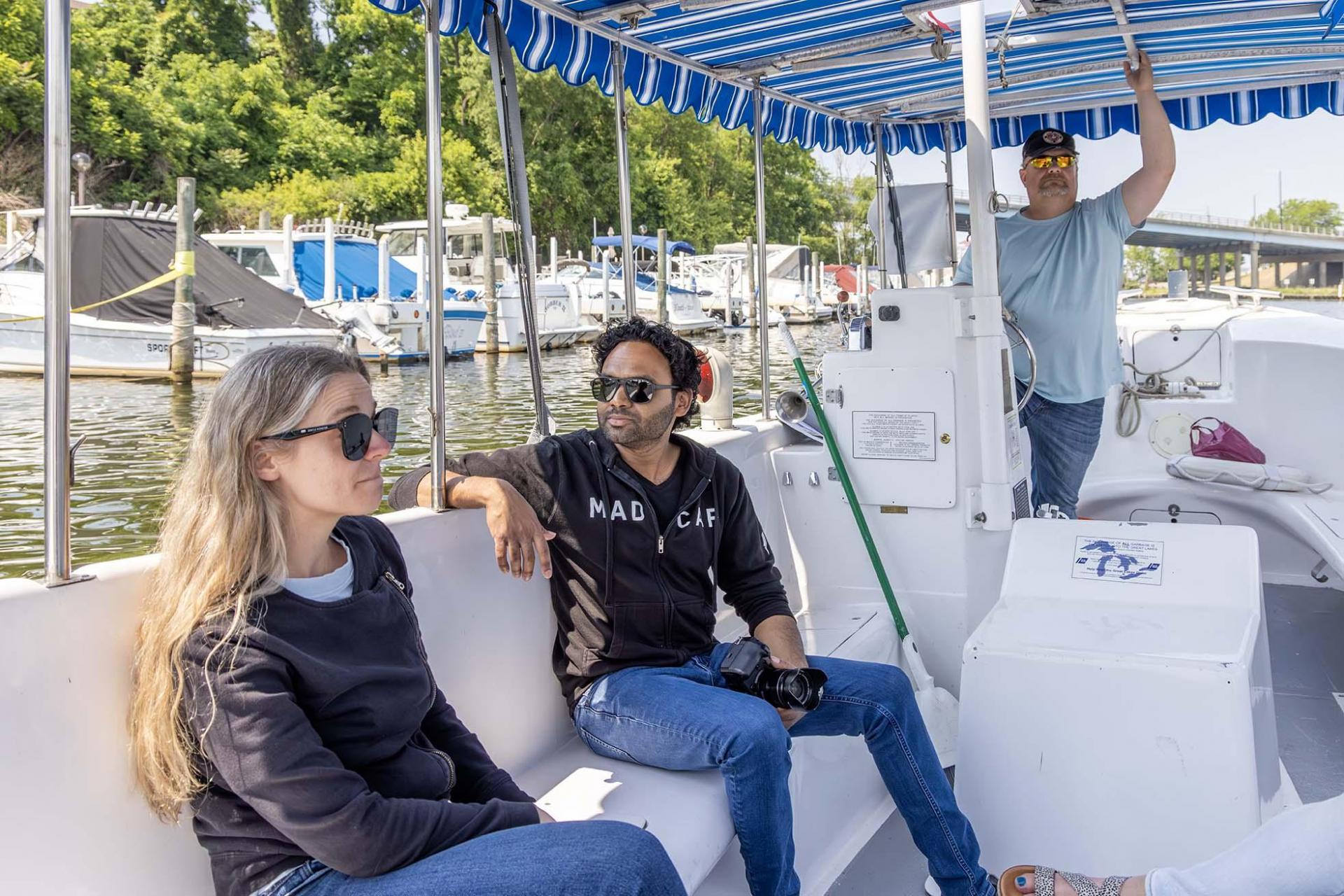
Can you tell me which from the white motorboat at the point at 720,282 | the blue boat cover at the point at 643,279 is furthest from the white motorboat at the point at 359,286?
the white motorboat at the point at 720,282

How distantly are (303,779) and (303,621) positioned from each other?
0.23 metres

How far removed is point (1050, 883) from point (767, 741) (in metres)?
0.57

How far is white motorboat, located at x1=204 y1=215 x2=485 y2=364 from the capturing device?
1859 centimetres

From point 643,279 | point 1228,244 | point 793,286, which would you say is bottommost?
point 643,279

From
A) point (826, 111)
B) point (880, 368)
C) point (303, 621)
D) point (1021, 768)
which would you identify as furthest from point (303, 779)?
point (826, 111)

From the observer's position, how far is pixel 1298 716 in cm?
324

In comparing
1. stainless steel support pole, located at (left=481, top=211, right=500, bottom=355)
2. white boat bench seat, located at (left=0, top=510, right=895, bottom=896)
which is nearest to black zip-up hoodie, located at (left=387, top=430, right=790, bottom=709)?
white boat bench seat, located at (left=0, top=510, right=895, bottom=896)

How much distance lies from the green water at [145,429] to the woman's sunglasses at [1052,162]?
1027 mm

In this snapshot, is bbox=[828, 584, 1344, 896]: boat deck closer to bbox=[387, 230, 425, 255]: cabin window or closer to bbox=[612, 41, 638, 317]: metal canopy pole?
bbox=[612, 41, 638, 317]: metal canopy pole

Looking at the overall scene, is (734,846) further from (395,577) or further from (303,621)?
(303,621)

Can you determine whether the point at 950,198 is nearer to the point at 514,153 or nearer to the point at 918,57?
the point at 918,57

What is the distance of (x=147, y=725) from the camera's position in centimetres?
142

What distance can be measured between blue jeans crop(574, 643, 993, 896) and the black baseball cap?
6.07 feet

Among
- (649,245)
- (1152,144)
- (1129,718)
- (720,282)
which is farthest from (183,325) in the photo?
(649,245)
